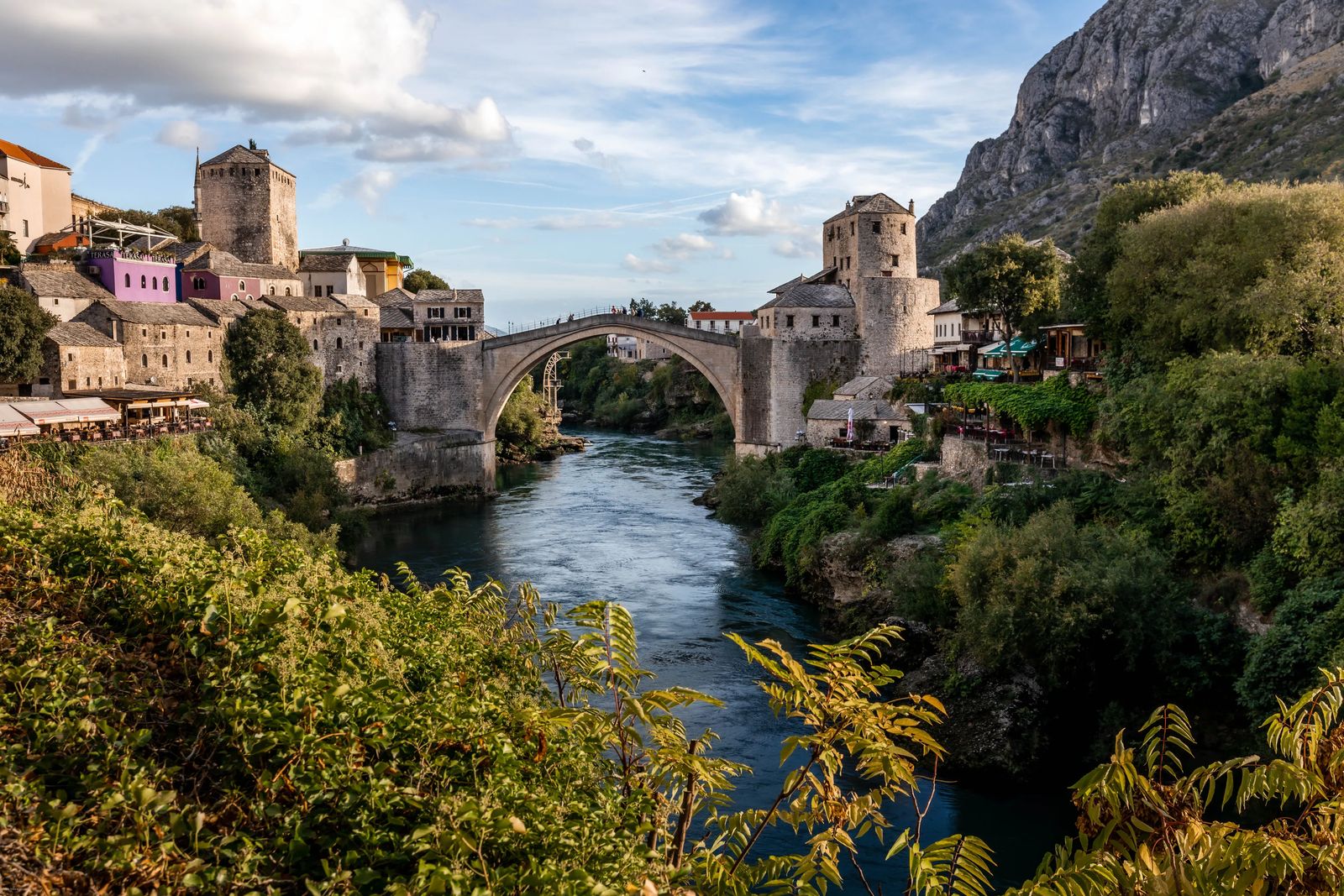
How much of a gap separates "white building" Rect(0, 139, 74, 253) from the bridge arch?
746 inches

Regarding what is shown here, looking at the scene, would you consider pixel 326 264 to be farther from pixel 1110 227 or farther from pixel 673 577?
pixel 1110 227

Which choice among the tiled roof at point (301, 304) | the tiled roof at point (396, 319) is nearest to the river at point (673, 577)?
the tiled roof at point (396, 319)

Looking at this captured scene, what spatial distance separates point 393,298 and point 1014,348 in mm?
30088

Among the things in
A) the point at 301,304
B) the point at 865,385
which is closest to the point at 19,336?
the point at 301,304

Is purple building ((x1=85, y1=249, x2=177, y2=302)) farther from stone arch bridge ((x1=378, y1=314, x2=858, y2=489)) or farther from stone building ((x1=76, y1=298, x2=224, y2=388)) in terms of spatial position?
stone arch bridge ((x1=378, y1=314, x2=858, y2=489))

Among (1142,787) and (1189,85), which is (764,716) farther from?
Result: (1189,85)

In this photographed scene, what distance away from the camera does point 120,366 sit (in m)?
32.9

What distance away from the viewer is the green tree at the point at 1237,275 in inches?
713

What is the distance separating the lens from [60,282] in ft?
109

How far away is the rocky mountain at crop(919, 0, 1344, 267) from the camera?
207 ft

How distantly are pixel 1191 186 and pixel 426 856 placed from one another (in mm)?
25342

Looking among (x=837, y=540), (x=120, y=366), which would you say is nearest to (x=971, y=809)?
(x=837, y=540)

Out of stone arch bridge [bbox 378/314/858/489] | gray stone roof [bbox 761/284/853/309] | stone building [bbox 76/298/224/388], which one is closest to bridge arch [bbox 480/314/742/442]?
stone arch bridge [bbox 378/314/858/489]

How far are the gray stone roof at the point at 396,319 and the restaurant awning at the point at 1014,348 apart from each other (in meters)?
25.2
